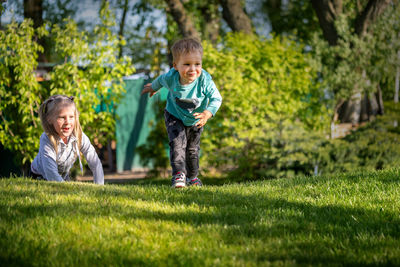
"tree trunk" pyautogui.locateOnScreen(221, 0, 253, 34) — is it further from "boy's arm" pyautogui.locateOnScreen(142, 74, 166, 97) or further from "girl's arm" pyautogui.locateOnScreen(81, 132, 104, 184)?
"girl's arm" pyautogui.locateOnScreen(81, 132, 104, 184)

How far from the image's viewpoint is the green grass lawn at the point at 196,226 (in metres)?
2.74

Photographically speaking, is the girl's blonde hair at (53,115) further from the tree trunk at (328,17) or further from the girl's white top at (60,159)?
the tree trunk at (328,17)

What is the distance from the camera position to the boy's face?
4996 mm

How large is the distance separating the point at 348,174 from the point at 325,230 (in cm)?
266

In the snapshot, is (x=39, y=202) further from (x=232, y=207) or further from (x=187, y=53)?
(x=187, y=53)

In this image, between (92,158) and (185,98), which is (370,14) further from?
(92,158)

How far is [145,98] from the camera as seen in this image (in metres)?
12.1

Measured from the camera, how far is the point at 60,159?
18.4 ft

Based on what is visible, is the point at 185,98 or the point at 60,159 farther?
the point at 60,159

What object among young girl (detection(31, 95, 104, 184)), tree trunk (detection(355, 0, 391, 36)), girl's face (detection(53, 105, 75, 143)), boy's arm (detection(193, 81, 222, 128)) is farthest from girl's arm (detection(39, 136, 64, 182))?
tree trunk (detection(355, 0, 391, 36))

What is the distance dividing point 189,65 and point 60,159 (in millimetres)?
2062

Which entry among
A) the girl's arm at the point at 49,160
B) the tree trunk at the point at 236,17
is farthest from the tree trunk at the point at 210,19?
the girl's arm at the point at 49,160

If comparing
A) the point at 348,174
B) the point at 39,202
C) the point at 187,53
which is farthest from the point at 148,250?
the point at 348,174

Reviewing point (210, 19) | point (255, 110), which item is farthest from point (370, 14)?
point (210, 19)
